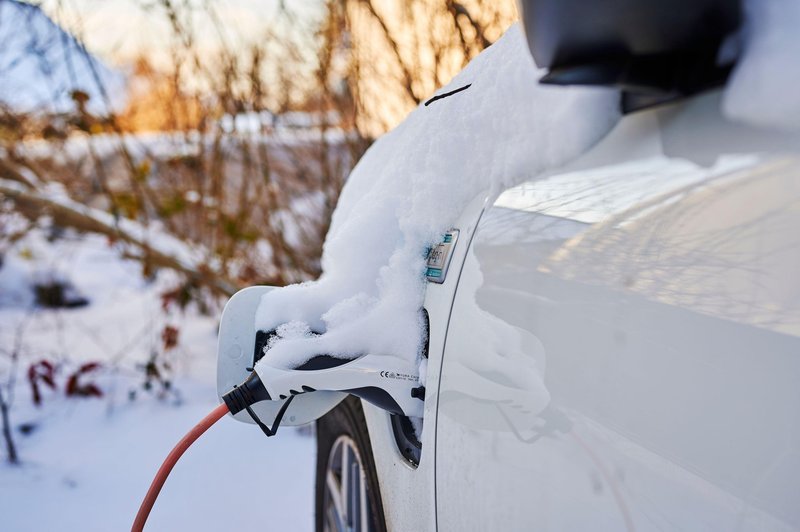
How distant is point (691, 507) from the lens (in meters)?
0.69

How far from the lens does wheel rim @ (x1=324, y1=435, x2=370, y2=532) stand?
182 cm

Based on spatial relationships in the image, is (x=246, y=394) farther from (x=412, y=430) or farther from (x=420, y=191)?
(x=420, y=191)

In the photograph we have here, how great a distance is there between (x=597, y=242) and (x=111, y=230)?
4402 millimetres

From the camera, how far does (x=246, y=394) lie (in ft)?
4.82

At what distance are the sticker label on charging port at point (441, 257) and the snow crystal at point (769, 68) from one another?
0.63 metres

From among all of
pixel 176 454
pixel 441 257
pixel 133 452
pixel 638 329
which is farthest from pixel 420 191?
pixel 133 452

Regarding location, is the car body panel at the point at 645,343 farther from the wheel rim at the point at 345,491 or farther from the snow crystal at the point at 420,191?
the wheel rim at the point at 345,491

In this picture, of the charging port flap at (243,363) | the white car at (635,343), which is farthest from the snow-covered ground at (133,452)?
the white car at (635,343)

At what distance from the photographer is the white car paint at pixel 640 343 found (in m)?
0.66

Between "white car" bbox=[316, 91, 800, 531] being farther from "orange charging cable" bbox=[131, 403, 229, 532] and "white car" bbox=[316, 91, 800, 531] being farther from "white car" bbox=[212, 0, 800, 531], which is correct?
"orange charging cable" bbox=[131, 403, 229, 532]

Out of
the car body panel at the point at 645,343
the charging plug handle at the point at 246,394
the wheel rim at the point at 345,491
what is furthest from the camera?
the wheel rim at the point at 345,491

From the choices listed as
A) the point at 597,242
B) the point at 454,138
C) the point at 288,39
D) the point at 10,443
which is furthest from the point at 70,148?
the point at 597,242

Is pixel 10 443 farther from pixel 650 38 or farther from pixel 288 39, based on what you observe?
pixel 650 38

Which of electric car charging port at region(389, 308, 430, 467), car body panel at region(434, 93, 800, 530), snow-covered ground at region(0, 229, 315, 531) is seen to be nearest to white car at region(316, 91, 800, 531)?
car body panel at region(434, 93, 800, 530)
